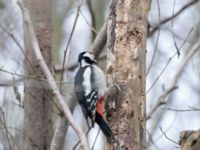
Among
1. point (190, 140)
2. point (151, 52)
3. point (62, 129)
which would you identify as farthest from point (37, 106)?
point (151, 52)

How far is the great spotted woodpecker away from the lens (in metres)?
3.15

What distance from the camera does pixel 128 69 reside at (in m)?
3.25

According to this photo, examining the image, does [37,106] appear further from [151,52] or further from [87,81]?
[151,52]

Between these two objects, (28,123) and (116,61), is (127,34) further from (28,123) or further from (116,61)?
(28,123)

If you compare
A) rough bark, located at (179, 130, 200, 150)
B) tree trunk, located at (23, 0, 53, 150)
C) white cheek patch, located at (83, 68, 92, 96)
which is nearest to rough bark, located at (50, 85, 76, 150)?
white cheek patch, located at (83, 68, 92, 96)

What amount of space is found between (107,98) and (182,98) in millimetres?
3409

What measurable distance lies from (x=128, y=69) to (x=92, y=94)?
0.25m

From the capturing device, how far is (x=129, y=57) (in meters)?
3.26

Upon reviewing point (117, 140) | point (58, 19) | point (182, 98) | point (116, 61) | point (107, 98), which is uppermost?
point (58, 19)

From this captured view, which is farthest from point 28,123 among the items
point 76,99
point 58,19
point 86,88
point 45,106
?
point 58,19

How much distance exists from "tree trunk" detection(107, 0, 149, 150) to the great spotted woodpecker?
6cm

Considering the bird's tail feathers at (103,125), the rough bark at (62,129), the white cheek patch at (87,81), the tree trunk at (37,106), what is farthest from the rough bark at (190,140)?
the tree trunk at (37,106)

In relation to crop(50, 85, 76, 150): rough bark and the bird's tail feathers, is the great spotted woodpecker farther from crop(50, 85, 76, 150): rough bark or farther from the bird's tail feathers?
crop(50, 85, 76, 150): rough bark

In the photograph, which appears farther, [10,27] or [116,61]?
[10,27]
